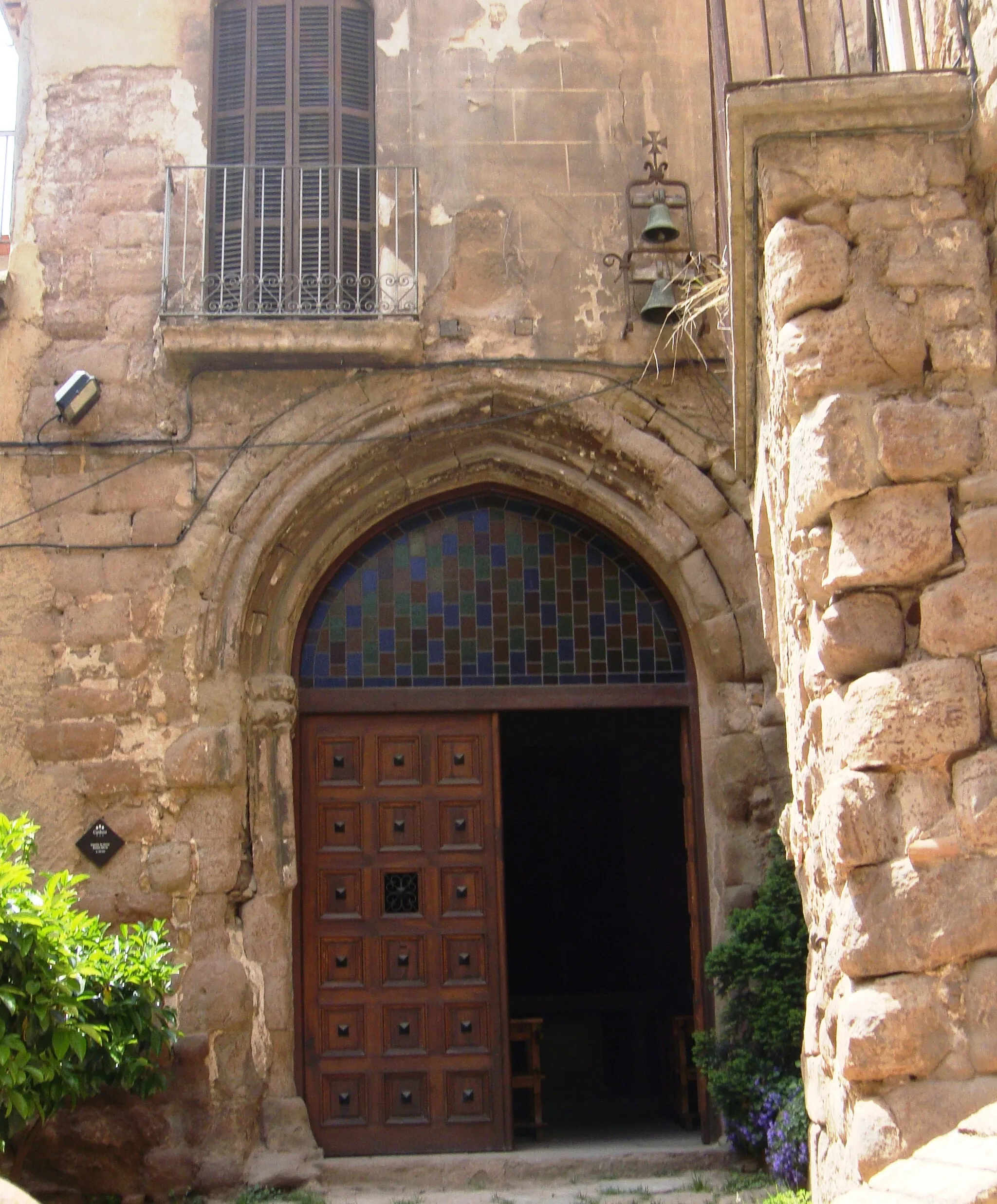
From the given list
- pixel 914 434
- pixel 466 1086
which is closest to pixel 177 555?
pixel 466 1086

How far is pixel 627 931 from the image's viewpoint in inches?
481

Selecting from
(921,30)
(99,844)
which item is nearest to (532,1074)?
(99,844)

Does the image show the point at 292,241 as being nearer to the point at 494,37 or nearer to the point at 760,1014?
the point at 494,37

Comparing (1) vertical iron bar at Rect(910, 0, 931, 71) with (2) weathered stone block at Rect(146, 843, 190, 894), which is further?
(2) weathered stone block at Rect(146, 843, 190, 894)

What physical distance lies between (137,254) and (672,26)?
342cm

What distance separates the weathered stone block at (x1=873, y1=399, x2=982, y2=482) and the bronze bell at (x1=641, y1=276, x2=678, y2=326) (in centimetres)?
403

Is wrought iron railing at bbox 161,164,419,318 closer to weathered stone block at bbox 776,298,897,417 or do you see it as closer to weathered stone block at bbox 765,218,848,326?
weathered stone block at bbox 765,218,848,326

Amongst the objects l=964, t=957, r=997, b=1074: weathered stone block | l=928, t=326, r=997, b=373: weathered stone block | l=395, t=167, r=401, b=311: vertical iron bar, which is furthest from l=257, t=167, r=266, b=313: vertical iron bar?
l=964, t=957, r=997, b=1074: weathered stone block

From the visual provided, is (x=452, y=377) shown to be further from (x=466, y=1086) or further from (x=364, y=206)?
(x=466, y=1086)

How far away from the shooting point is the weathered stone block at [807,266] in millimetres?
3803

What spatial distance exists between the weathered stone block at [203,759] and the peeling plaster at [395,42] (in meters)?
4.06

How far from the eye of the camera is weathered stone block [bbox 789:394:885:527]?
3.64 meters

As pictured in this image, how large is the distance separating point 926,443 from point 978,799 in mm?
941

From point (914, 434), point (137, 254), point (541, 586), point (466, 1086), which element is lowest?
point (466, 1086)
